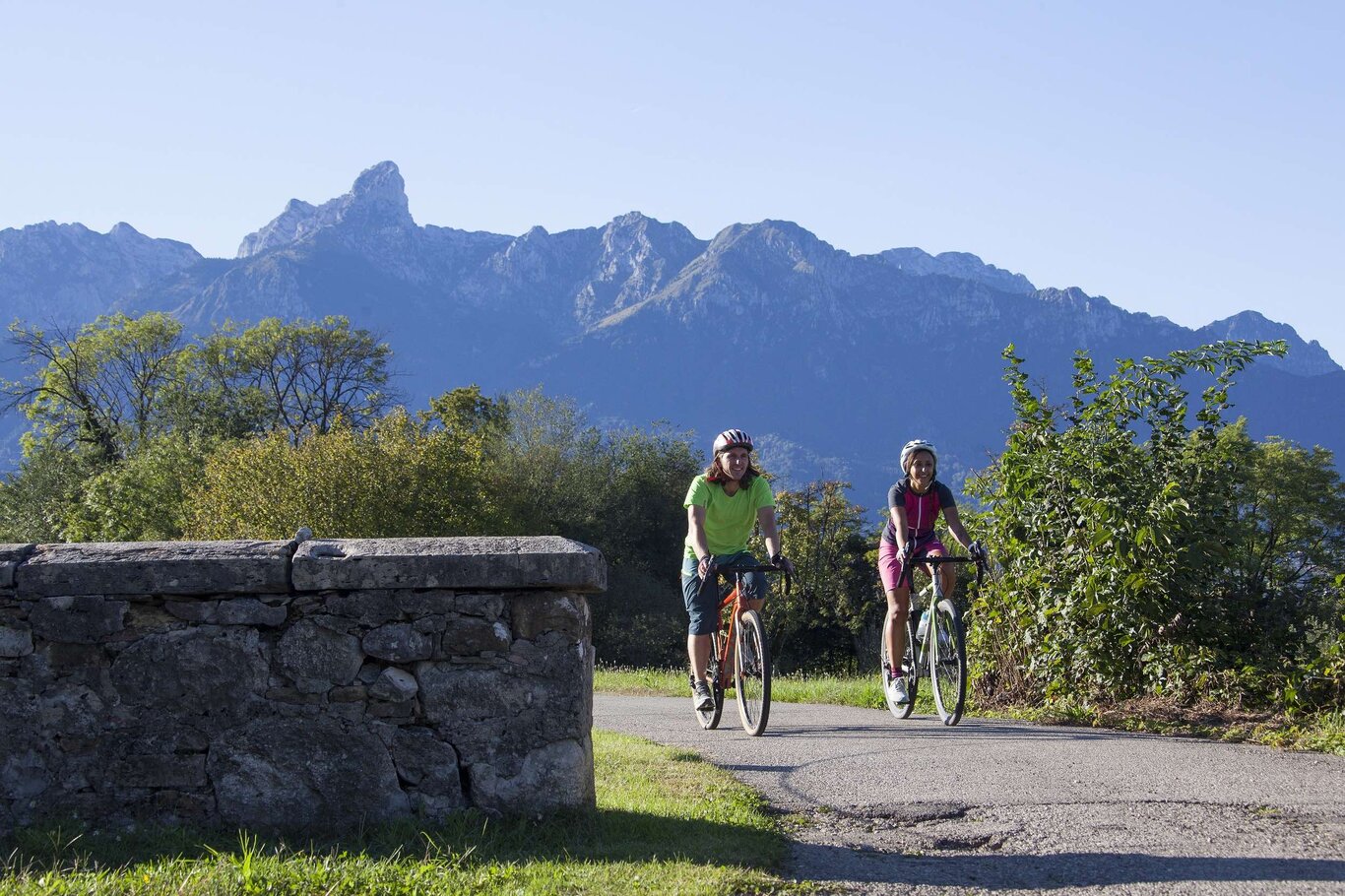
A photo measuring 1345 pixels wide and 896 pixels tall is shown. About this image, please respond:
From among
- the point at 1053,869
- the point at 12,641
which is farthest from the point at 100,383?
the point at 1053,869

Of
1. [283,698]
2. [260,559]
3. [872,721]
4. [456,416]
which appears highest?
[456,416]

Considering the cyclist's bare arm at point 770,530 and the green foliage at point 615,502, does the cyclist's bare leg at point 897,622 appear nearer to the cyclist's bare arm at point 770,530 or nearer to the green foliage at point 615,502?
the cyclist's bare arm at point 770,530

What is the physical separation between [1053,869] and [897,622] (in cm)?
419

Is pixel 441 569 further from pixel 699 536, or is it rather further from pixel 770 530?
pixel 770 530

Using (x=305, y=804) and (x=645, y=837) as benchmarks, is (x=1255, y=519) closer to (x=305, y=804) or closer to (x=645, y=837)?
(x=645, y=837)

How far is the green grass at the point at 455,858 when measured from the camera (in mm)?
4551

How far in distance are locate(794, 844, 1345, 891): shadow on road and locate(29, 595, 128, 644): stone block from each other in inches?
119

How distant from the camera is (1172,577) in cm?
885

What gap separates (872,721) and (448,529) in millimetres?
29559

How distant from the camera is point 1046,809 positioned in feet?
18.5

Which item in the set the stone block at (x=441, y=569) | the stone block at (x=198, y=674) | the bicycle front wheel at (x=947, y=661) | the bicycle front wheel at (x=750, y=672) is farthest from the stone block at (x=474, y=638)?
the bicycle front wheel at (x=947, y=661)

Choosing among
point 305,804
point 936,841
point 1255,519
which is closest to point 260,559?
point 305,804

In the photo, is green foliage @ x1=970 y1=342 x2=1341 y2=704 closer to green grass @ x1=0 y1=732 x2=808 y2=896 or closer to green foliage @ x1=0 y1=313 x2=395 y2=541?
green grass @ x1=0 y1=732 x2=808 y2=896

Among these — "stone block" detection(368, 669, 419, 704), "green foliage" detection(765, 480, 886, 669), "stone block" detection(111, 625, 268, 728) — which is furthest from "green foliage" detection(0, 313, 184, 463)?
"stone block" detection(368, 669, 419, 704)
